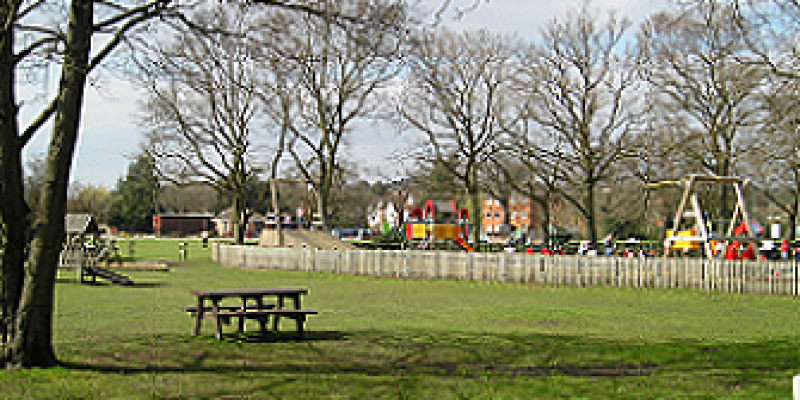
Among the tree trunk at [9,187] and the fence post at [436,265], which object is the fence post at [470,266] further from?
the tree trunk at [9,187]

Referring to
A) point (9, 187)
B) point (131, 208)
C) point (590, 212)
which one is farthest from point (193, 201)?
point (9, 187)

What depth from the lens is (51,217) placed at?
832 centimetres

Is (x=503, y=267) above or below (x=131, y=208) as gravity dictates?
below

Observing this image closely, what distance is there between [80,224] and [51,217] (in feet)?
102

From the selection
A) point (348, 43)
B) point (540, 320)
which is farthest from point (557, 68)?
point (348, 43)

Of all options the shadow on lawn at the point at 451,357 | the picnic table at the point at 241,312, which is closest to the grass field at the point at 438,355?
the shadow on lawn at the point at 451,357

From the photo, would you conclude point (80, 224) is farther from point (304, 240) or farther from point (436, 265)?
point (436, 265)

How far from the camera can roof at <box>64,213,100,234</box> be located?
121 ft

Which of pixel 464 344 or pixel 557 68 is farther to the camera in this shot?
pixel 557 68

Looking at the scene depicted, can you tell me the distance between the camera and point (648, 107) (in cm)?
3694

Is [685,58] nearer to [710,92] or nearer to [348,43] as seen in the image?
[710,92]

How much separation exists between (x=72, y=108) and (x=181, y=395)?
3447 mm

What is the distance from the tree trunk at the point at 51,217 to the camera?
26.7 feet

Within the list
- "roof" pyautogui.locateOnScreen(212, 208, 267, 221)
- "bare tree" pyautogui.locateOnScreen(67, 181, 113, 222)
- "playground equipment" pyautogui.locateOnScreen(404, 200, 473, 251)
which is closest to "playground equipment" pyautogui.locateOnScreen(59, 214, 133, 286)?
"playground equipment" pyautogui.locateOnScreen(404, 200, 473, 251)
